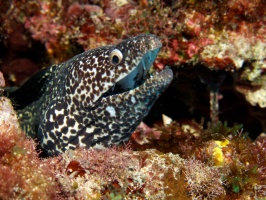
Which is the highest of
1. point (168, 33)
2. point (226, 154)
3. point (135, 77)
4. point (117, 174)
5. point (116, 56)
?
point (116, 56)

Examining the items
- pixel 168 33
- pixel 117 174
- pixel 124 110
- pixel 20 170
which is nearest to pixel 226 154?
pixel 124 110

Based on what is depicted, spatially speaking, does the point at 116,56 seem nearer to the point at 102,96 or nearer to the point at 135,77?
the point at 135,77

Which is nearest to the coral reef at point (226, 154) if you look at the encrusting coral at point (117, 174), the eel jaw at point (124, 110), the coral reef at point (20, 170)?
the encrusting coral at point (117, 174)

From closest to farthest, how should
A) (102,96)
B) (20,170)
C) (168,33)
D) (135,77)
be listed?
(20,170) → (102,96) → (135,77) → (168,33)

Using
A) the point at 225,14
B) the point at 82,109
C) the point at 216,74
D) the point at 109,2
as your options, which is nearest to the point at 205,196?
the point at 82,109

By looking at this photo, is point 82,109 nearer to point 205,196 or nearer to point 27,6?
point 205,196

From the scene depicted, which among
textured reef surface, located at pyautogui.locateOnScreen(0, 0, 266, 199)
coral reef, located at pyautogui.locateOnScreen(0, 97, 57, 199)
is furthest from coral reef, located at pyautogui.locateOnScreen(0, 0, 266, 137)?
coral reef, located at pyautogui.locateOnScreen(0, 97, 57, 199)

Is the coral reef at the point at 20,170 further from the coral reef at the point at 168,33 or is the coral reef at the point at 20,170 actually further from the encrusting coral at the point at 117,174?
the coral reef at the point at 168,33
